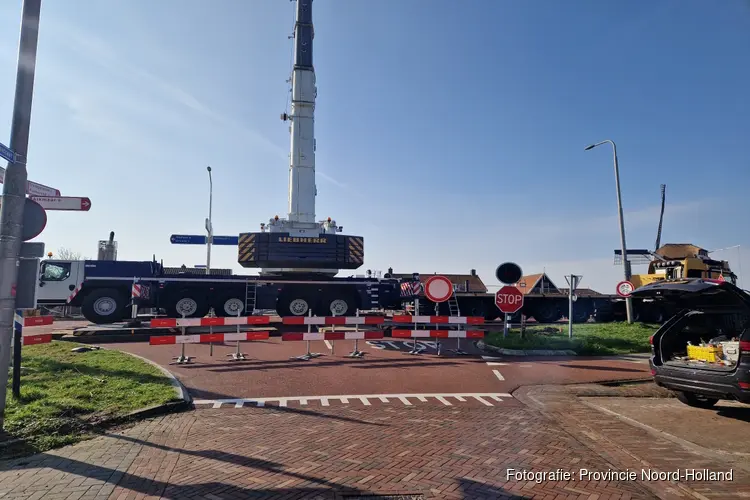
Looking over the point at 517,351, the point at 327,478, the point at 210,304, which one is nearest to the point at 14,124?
the point at 327,478

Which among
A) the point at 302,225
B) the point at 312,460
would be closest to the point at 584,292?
the point at 302,225

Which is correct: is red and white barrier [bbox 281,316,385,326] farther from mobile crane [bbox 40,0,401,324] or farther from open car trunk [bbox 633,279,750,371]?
open car trunk [bbox 633,279,750,371]

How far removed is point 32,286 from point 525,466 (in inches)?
248

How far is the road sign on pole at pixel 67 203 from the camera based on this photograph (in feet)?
22.9

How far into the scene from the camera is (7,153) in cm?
549

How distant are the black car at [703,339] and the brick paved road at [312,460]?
7.32ft

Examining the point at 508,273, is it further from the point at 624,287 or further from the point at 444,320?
the point at 624,287

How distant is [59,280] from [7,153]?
43.2ft

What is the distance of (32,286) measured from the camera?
598 cm

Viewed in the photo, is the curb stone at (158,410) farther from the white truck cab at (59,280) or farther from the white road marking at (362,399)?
the white truck cab at (59,280)

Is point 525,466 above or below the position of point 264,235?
below

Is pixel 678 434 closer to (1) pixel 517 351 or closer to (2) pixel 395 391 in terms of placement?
(2) pixel 395 391

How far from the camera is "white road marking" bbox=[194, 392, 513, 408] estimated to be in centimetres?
716

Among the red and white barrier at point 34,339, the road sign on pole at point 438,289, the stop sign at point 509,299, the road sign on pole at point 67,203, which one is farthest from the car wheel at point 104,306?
the stop sign at point 509,299
